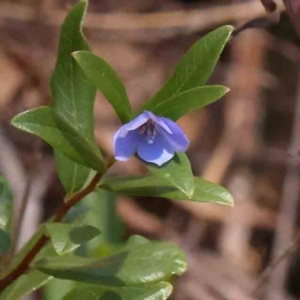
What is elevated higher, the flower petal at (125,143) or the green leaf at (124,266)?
the flower petal at (125,143)

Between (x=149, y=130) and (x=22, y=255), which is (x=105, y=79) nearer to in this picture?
(x=149, y=130)

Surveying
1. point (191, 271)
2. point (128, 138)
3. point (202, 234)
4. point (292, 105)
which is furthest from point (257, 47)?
point (128, 138)

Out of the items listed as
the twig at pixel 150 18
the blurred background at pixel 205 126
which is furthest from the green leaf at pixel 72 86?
the twig at pixel 150 18

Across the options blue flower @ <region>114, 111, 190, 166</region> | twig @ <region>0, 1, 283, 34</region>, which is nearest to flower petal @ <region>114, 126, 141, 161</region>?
blue flower @ <region>114, 111, 190, 166</region>

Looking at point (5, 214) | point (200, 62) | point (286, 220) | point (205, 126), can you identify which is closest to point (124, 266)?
point (5, 214)

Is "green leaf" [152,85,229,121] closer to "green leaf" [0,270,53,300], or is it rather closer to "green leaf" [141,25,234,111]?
"green leaf" [141,25,234,111]

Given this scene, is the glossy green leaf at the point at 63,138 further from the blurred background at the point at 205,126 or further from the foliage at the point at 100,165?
the blurred background at the point at 205,126
